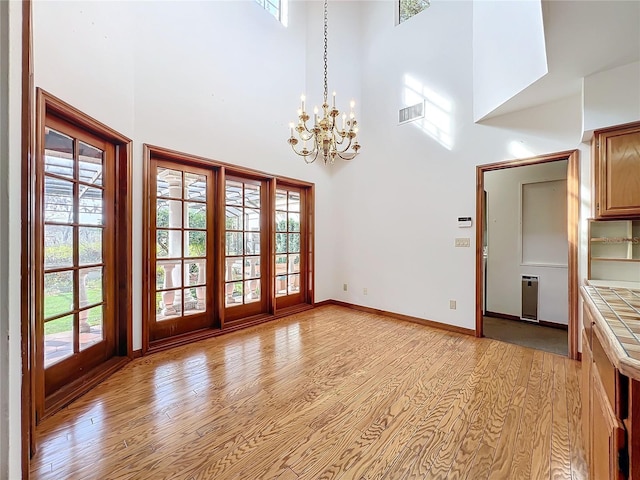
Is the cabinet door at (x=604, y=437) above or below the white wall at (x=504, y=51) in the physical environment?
below

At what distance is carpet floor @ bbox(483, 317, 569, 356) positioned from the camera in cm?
339

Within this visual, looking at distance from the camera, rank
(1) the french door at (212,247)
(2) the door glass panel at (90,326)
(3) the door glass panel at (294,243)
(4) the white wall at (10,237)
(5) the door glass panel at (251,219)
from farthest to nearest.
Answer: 1. (3) the door glass panel at (294,243)
2. (5) the door glass panel at (251,219)
3. (1) the french door at (212,247)
4. (2) the door glass panel at (90,326)
5. (4) the white wall at (10,237)

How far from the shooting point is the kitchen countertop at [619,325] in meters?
0.91

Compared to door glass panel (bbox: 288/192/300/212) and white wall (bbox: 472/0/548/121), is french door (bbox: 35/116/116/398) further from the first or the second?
white wall (bbox: 472/0/548/121)

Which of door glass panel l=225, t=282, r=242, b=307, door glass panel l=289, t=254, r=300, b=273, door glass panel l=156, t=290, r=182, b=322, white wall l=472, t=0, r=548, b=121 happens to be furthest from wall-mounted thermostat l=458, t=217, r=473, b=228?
door glass panel l=156, t=290, r=182, b=322

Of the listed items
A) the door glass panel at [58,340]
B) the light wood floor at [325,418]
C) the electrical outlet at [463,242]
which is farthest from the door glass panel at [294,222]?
the door glass panel at [58,340]

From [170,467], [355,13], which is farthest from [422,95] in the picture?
[170,467]

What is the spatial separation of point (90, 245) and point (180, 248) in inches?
37.1

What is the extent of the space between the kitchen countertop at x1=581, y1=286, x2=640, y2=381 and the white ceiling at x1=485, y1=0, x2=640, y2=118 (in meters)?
1.75

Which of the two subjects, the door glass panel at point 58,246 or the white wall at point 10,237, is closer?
the white wall at point 10,237

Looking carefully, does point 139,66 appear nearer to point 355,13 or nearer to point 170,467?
point 170,467

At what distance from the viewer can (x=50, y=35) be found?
77.2 inches

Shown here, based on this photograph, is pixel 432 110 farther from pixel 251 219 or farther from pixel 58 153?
pixel 58 153

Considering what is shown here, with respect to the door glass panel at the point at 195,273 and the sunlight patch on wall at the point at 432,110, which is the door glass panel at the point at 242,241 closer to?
the door glass panel at the point at 195,273
